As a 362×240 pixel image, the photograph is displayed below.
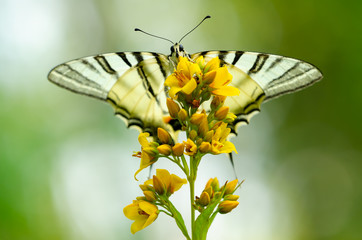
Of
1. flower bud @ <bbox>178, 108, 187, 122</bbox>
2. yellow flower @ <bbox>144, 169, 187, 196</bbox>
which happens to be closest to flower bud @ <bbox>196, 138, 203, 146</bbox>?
flower bud @ <bbox>178, 108, 187, 122</bbox>

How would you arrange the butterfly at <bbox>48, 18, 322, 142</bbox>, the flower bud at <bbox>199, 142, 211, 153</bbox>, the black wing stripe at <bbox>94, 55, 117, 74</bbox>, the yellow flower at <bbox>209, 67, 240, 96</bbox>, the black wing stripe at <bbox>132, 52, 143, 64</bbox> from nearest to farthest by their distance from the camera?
the flower bud at <bbox>199, 142, 211, 153</bbox>
the yellow flower at <bbox>209, 67, 240, 96</bbox>
the butterfly at <bbox>48, 18, 322, 142</bbox>
the black wing stripe at <bbox>94, 55, 117, 74</bbox>
the black wing stripe at <bbox>132, 52, 143, 64</bbox>

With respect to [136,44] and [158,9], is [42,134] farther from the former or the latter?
[158,9]

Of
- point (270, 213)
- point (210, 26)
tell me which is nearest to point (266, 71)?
point (270, 213)

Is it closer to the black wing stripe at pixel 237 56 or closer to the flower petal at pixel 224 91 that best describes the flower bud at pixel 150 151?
the flower petal at pixel 224 91

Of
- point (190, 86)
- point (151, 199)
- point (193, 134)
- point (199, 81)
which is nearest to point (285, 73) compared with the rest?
point (199, 81)

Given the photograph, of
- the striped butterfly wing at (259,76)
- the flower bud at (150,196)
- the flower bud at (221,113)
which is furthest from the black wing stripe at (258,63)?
the flower bud at (150,196)

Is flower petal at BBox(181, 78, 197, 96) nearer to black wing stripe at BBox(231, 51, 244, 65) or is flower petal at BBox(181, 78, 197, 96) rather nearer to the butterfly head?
the butterfly head

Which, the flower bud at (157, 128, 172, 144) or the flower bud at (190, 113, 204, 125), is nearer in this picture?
the flower bud at (190, 113, 204, 125)
